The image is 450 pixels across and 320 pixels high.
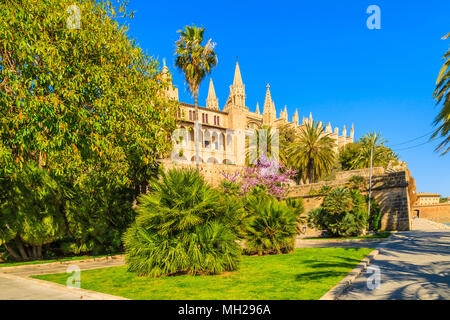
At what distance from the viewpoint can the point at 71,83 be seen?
866 centimetres

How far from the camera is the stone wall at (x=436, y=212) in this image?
56156mm

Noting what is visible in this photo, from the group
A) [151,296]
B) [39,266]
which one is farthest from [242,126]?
[151,296]

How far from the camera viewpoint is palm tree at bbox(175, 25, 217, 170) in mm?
24172

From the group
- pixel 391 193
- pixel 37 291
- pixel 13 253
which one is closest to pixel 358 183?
pixel 391 193

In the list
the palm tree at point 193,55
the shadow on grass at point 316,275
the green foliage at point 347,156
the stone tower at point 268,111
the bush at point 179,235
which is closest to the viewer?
the shadow on grass at point 316,275

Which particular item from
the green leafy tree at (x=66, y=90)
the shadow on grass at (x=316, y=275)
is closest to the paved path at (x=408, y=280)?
the shadow on grass at (x=316, y=275)

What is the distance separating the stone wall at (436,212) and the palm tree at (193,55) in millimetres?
53580

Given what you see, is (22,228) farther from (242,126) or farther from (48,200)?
(242,126)

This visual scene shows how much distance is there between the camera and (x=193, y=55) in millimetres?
23922

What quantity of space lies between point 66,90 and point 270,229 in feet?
29.1

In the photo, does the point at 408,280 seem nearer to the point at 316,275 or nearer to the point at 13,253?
the point at 316,275

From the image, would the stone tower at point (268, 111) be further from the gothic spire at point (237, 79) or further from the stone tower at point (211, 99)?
the stone tower at point (211, 99)

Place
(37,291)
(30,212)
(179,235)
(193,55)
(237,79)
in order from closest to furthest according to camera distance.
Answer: (37,291) → (179,235) → (30,212) → (193,55) → (237,79)

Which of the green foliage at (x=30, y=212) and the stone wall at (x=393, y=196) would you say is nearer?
the green foliage at (x=30, y=212)
